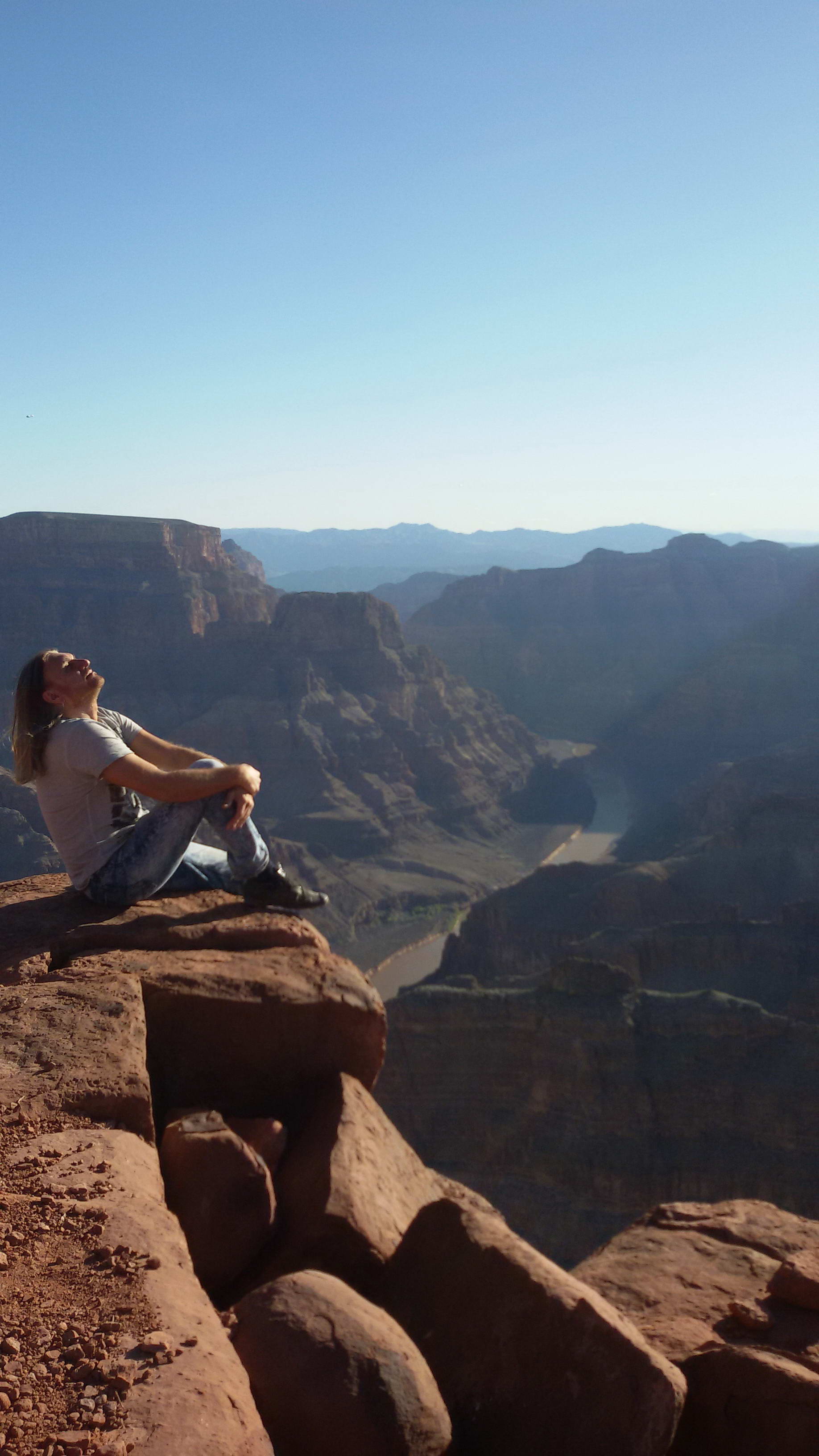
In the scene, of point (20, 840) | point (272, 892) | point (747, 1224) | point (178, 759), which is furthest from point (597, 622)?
point (272, 892)

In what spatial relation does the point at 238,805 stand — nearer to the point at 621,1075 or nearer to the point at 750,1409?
the point at 750,1409

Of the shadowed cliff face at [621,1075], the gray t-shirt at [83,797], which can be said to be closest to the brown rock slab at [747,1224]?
the gray t-shirt at [83,797]

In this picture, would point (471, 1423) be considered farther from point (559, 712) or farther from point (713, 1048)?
point (559, 712)

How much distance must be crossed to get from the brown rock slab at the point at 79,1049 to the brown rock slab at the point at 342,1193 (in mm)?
671

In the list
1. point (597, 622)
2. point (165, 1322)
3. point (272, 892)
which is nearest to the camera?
point (165, 1322)

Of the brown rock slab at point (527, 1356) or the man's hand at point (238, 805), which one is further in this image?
the man's hand at point (238, 805)

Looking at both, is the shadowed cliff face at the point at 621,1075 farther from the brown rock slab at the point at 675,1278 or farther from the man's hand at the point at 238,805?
the man's hand at the point at 238,805

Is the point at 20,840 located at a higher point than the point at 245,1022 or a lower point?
lower

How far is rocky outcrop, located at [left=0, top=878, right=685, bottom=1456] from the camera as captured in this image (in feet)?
7.89

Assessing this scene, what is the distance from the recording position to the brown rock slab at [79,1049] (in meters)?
3.52

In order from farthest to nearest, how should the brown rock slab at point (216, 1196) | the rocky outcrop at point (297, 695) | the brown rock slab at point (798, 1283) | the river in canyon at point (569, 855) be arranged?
the rocky outcrop at point (297, 695)
the river in canyon at point (569, 855)
the brown rock slab at point (798, 1283)
the brown rock slab at point (216, 1196)

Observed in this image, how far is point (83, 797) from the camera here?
482cm

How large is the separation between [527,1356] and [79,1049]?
173cm

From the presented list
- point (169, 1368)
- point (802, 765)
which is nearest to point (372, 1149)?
point (169, 1368)
